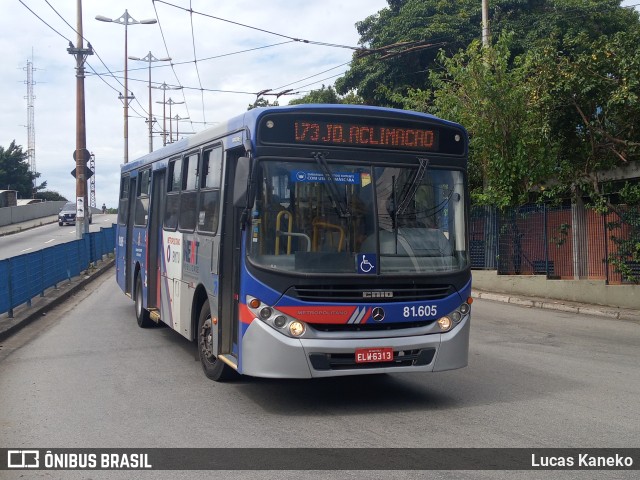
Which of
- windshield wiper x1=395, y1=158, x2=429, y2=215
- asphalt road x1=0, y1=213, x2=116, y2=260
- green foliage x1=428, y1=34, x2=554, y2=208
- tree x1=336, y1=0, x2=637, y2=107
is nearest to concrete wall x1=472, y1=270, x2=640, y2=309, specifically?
green foliage x1=428, y1=34, x2=554, y2=208

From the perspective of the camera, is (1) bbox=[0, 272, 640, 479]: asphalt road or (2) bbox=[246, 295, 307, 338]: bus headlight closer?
(1) bbox=[0, 272, 640, 479]: asphalt road

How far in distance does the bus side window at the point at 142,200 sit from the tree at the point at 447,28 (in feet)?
54.4

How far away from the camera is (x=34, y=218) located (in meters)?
65.9

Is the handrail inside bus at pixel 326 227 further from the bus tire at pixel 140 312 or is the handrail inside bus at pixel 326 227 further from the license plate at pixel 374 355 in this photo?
the bus tire at pixel 140 312

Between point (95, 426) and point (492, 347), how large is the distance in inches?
259

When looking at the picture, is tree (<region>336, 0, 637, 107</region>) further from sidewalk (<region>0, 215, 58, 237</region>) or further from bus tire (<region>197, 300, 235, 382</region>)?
sidewalk (<region>0, 215, 58, 237</region>)

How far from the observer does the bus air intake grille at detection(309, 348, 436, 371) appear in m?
7.09

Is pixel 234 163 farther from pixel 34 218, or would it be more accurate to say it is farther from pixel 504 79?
pixel 34 218

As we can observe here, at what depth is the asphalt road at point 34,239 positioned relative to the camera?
36281 mm

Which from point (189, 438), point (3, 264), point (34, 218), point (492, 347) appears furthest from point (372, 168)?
point (34, 218)

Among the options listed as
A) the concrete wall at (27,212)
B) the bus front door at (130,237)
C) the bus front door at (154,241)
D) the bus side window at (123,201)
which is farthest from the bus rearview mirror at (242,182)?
the concrete wall at (27,212)

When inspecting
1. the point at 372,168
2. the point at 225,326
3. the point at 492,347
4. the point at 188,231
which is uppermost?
the point at 372,168

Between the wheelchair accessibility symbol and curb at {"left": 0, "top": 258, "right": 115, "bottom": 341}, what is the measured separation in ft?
24.7

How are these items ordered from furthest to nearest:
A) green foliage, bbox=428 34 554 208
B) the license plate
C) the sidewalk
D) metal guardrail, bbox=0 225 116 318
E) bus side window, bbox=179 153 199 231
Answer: the sidewalk, green foliage, bbox=428 34 554 208, metal guardrail, bbox=0 225 116 318, bus side window, bbox=179 153 199 231, the license plate
